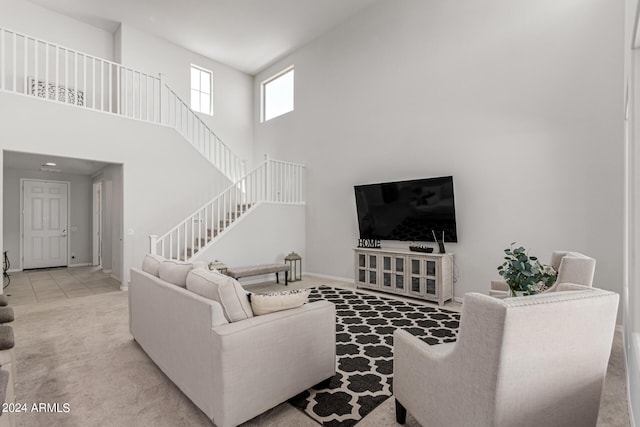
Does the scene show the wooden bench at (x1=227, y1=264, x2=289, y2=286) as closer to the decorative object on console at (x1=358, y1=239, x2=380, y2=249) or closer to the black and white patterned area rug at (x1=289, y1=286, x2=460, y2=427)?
the black and white patterned area rug at (x1=289, y1=286, x2=460, y2=427)

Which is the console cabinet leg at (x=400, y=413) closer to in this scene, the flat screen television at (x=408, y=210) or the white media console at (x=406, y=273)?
the white media console at (x=406, y=273)

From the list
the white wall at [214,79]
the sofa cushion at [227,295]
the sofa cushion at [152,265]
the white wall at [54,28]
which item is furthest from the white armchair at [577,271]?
the white wall at [54,28]

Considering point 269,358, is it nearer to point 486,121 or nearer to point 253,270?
point 253,270

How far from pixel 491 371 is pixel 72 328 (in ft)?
14.0

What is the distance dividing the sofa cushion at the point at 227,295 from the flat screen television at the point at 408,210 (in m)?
3.61

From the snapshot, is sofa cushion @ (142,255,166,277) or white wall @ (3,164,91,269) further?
white wall @ (3,164,91,269)

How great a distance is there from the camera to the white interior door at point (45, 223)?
25.8ft

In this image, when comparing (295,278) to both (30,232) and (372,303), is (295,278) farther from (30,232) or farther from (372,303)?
(30,232)

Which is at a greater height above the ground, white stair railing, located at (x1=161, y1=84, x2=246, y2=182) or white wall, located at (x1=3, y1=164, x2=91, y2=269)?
white stair railing, located at (x1=161, y1=84, x2=246, y2=182)

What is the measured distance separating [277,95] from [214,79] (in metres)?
1.67

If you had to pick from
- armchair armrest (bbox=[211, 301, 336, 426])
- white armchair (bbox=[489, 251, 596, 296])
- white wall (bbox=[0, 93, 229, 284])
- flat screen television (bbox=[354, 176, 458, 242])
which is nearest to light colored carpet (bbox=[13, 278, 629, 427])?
armchair armrest (bbox=[211, 301, 336, 426])

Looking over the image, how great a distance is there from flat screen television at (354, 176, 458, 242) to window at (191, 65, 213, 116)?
4.86 meters

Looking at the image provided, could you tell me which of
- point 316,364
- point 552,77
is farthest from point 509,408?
point 552,77

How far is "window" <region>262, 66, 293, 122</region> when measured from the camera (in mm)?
7977
